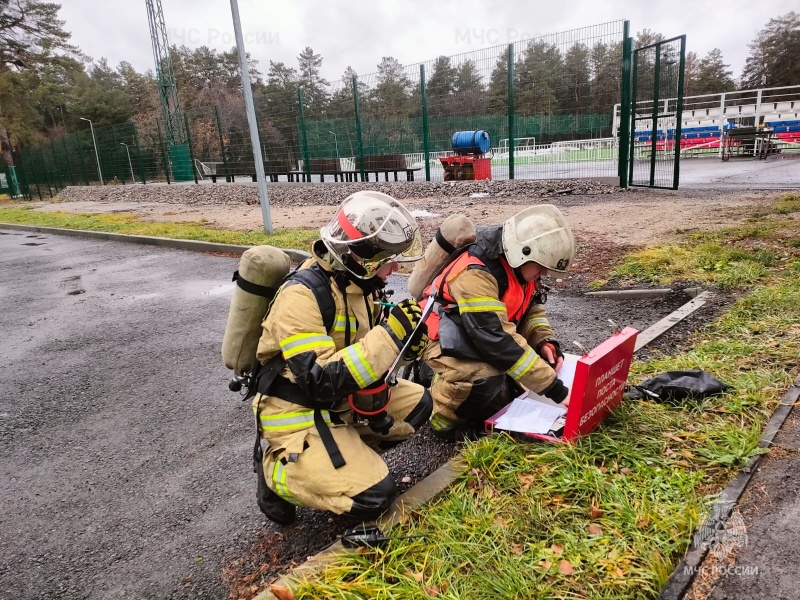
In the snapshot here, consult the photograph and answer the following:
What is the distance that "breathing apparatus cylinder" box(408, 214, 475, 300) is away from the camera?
3273mm

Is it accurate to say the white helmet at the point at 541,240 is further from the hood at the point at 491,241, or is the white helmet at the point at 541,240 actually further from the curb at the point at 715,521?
the curb at the point at 715,521

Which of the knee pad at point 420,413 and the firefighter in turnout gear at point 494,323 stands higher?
the firefighter in turnout gear at point 494,323

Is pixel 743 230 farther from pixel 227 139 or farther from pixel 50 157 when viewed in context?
pixel 50 157

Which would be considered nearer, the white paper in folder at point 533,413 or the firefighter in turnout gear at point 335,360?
the firefighter in turnout gear at point 335,360

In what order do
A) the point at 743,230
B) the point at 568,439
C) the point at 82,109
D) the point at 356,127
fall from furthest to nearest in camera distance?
the point at 82,109
the point at 356,127
the point at 743,230
the point at 568,439

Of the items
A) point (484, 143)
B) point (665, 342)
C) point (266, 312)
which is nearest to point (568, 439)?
point (266, 312)

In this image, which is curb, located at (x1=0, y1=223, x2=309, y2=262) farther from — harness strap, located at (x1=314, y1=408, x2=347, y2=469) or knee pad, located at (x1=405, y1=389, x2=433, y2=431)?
harness strap, located at (x1=314, y1=408, x2=347, y2=469)

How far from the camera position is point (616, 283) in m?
5.84

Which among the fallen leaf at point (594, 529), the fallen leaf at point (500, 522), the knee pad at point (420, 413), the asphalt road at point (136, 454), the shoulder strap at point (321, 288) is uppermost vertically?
the shoulder strap at point (321, 288)

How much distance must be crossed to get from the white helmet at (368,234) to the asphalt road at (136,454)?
127cm

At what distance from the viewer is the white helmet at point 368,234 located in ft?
7.34

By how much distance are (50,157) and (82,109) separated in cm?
2340

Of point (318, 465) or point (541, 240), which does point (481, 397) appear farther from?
point (318, 465)

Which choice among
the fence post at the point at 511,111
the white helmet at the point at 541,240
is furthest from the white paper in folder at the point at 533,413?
the fence post at the point at 511,111
